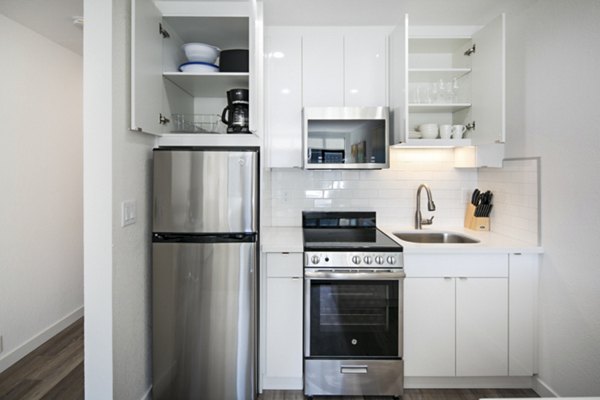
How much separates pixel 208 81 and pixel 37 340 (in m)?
2.37

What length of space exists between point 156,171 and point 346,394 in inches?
66.8

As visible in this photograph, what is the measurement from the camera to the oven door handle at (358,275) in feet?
6.89

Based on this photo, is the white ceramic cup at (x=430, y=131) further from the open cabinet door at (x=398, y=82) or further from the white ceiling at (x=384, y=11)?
the white ceiling at (x=384, y=11)

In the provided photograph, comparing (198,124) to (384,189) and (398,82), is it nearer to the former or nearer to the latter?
(398,82)

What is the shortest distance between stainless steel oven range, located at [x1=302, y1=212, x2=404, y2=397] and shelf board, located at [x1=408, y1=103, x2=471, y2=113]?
1043 mm

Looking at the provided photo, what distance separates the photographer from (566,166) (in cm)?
196

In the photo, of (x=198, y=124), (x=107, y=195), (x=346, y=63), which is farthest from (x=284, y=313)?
(x=346, y=63)

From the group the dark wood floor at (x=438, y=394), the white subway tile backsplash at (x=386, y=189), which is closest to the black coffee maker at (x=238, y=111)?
the white subway tile backsplash at (x=386, y=189)

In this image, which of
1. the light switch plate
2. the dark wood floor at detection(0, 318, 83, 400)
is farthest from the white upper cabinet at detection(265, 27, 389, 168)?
the dark wood floor at detection(0, 318, 83, 400)

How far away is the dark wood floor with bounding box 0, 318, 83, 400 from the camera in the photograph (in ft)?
7.37

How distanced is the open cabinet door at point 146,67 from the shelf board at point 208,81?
141mm

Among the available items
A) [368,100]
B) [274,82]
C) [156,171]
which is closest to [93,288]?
[156,171]

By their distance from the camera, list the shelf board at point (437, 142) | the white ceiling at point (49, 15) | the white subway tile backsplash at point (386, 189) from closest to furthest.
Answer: the white ceiling at point (49, 15) < the shelf board at point (437, 142) < the white subway tile backsplash at point (386, 189)

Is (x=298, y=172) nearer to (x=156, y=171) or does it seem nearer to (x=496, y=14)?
(x=156, y=171)
